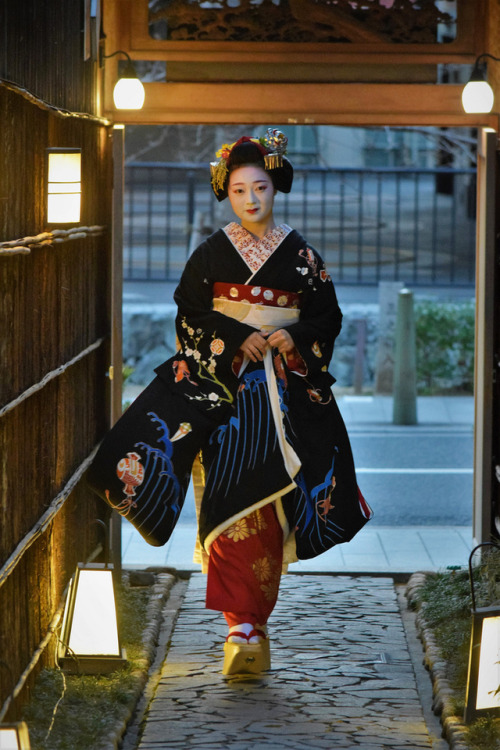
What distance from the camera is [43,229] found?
456 cm

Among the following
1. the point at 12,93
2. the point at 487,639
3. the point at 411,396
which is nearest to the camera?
the point at 12,93

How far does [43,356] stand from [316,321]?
1.38 meters

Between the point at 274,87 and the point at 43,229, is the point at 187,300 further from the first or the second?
the point at 274,87

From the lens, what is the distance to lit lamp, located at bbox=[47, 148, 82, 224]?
182 inches

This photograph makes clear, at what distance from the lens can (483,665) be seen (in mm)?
4340

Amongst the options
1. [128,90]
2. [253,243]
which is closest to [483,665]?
[253,243]

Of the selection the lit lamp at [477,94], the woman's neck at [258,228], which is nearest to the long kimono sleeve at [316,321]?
the woman's neck at [258,228]

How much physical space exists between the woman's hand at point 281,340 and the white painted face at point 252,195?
1.76ft

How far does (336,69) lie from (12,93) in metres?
2.63

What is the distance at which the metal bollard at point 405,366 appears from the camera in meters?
11.7

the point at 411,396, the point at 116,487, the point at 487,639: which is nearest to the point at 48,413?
the point at 116,487

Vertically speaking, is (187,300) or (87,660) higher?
(187,300)

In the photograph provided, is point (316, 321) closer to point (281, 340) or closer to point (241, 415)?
point (281, 340)

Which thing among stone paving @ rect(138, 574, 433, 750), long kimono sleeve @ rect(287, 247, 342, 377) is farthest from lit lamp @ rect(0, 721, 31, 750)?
long kimono sleeve @ rect(287, 247, 342, 377)
